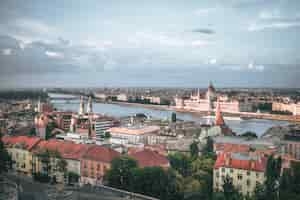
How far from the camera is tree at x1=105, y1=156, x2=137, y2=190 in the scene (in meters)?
3.96

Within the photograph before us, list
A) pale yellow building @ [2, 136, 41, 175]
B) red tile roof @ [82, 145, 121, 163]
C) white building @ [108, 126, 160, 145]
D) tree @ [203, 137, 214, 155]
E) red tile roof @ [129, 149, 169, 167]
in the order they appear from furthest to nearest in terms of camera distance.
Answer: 1. white building @ [108, 126, 160, 145]
2. tree @ [203, 137, 214, 155]
3. pale yellow building @ [2, 136, 41, 175]
4. red tile roof @ [82, 145, 121, 163]
5. red tile roof @ [129, 149, 169, 167]

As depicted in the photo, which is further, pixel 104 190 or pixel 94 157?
pixel 94 157

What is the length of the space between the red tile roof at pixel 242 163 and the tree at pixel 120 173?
1024 mm

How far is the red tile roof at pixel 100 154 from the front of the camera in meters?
4.65

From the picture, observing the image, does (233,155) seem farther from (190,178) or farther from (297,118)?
(297,118)

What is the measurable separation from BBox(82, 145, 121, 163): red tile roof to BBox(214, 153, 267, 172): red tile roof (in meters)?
1.38

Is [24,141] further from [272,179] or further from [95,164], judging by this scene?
[272,179]

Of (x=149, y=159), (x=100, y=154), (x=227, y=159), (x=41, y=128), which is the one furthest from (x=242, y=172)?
(x=41, y=128)

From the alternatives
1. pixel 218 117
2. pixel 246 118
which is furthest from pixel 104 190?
pixel 246 118

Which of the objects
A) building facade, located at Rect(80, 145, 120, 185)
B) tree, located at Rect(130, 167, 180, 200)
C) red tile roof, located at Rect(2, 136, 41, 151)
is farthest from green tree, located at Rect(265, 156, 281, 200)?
red tile roof, located at Rect(2, 136, 41, 151)

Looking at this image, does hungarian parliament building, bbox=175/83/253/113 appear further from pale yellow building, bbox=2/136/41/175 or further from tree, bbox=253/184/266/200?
tree, bbox=253/184/266/200

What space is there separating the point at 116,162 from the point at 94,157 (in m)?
0.73

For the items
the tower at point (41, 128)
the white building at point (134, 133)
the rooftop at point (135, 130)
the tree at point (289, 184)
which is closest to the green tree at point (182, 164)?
the tree at point (289, 184)

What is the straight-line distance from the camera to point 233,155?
14.3 ft
